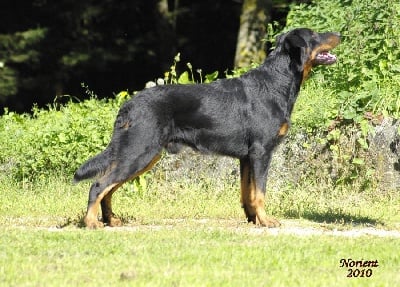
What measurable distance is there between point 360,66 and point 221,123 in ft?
13.5

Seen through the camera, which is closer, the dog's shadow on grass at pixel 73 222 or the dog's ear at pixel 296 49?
the dog's shadow on grass at pixel 73 222

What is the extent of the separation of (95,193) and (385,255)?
10.00 feet

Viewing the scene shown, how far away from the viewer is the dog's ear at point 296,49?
8.80m

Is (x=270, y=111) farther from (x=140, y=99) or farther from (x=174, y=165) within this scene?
(x=174, y=165)

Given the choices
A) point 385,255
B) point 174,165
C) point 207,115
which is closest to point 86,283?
point 385,255

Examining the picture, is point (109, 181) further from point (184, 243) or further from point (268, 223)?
point (268, 223)

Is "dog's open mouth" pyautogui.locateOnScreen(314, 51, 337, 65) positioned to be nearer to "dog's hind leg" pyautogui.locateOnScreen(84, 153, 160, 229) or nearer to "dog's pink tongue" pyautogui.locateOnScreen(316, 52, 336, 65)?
"dog's pink tongue" pyautogui.locateOnScreen(316, 52, 336, 65)

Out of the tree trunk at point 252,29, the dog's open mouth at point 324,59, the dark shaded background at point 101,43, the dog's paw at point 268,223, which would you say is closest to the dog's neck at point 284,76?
the dog's open mouth at point 324,59

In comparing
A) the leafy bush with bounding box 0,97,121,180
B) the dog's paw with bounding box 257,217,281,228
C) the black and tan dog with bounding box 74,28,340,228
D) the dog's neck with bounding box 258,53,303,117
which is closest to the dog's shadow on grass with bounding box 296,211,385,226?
the dog's paw with bounding box 257,217,281,228

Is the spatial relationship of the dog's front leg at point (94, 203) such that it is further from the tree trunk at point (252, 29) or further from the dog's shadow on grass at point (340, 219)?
the tree trunk at point (252, 29)

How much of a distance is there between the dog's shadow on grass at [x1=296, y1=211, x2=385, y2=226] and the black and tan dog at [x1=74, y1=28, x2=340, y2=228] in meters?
0.91

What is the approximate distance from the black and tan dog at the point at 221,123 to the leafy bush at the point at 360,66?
248cm

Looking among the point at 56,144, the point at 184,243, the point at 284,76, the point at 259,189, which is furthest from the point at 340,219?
the point at 56,144

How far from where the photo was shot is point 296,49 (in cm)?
888
